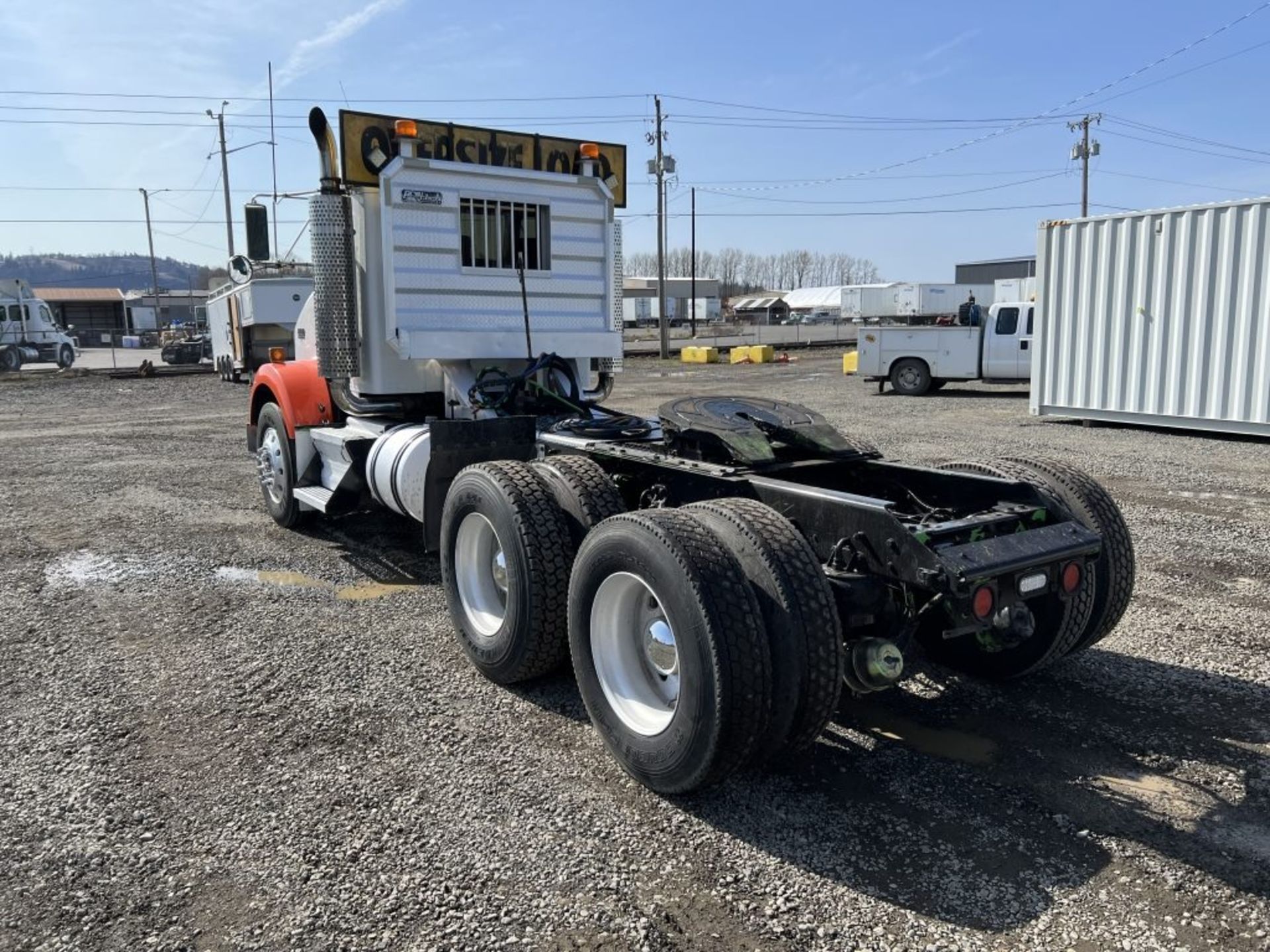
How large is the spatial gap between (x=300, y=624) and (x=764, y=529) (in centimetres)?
337

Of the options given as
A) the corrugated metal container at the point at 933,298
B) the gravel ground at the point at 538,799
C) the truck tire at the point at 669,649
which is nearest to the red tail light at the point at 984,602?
the gravel ground at the point at 538,799

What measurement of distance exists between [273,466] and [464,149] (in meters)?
3.11

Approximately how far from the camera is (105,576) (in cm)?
680

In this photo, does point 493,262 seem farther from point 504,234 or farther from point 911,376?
point 911,376

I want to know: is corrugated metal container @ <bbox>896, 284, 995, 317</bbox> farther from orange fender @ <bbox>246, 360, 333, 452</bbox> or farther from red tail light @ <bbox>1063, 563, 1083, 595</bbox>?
red tail light @ <bbox>1063, 563, 1083, 595</bbox>

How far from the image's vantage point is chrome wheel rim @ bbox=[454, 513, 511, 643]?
196 inches

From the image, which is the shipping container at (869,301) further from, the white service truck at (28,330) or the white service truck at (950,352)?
the white service truck at (28,330)

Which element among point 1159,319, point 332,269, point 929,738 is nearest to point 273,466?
point 332,269

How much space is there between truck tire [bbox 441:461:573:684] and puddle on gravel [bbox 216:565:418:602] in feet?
4.37

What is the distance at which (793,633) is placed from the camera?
324 cm

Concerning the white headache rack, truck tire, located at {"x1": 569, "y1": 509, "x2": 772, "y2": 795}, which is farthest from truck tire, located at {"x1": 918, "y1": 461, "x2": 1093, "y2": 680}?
the white headache rack

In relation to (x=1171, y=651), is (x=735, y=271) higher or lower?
higher

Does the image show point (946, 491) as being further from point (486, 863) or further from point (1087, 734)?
point (486, 863)

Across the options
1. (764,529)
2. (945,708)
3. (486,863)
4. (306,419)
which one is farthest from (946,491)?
(306,419)
